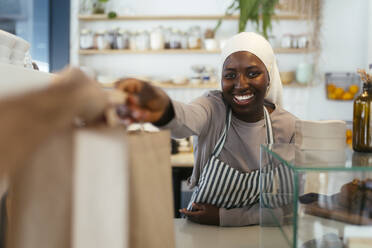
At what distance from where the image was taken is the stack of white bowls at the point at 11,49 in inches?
35.5

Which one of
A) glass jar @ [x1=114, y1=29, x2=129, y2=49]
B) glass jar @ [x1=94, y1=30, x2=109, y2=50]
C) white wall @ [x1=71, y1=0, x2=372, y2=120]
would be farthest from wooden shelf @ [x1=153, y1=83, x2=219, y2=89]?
glass jar @ [x1=94, y1=30, x2=109, y2=50]

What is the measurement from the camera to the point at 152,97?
735 millimetres

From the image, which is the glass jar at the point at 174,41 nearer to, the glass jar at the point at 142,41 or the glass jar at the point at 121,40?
the glass jar at the point at 142,41

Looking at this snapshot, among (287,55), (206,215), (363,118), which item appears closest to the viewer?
(363,118)

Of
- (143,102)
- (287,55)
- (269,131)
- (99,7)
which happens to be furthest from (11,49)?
(287,55)

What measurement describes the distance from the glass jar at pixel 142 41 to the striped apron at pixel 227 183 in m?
2.53

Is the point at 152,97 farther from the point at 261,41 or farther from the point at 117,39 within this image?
the point at 117,39

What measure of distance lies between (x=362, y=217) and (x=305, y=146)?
21 centimetres

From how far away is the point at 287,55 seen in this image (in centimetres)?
377

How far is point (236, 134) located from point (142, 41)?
2.57 metres

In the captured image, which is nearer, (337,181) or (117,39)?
(337,181)

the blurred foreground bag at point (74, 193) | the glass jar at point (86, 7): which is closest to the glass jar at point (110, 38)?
the glass jar at point (86, 7)

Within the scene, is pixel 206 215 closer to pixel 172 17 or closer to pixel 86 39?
pixel 172 17

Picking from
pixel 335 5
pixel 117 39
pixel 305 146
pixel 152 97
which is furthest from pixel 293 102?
pixel 152 97
